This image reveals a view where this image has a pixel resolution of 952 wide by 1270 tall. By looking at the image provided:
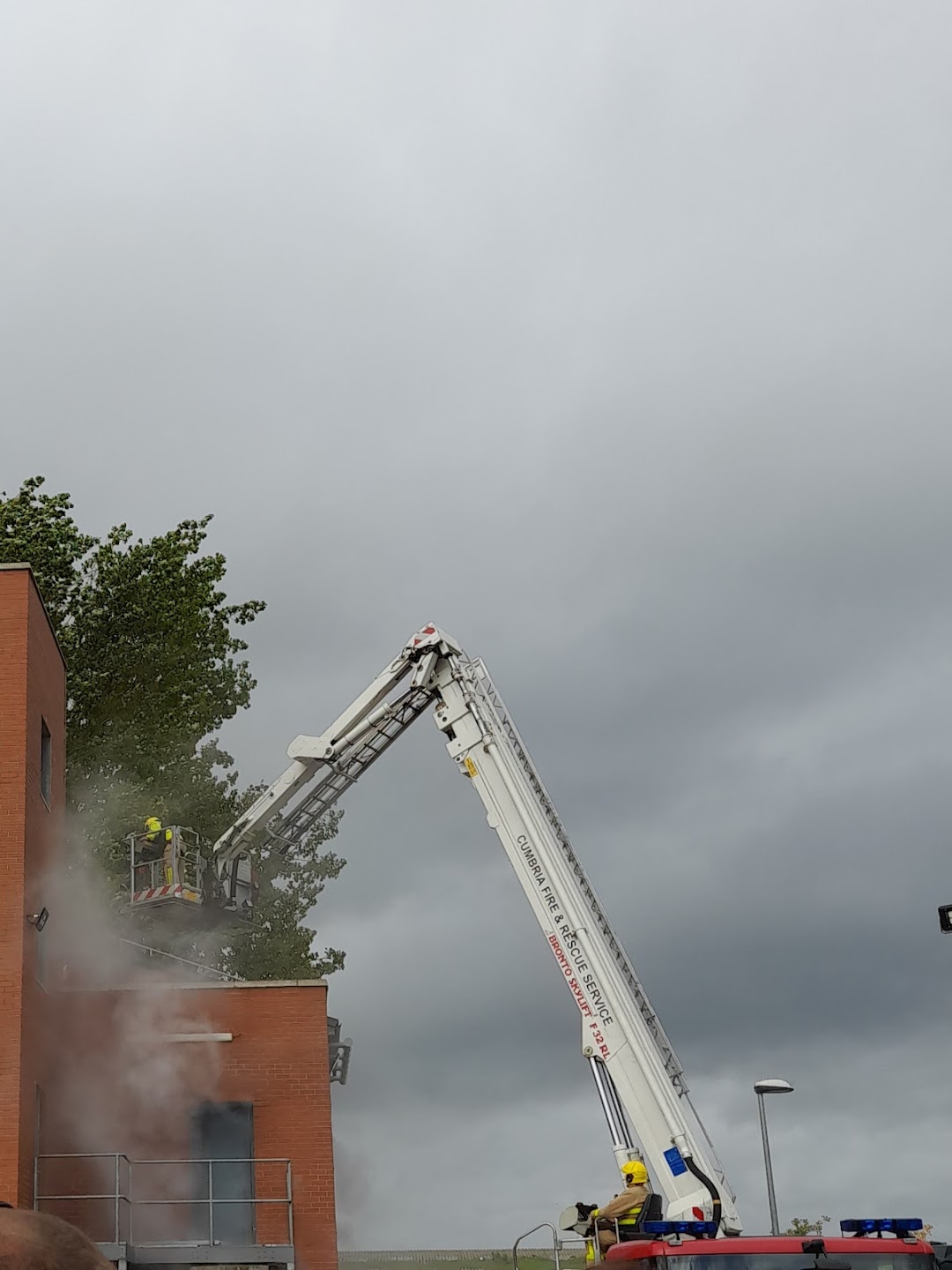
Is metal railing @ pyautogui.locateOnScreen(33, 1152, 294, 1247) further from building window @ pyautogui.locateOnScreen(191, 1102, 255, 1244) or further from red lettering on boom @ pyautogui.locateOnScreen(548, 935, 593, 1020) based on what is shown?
red lettering on boom @ pyautogui.locateOnScreen(548, 935, 593, 1020)

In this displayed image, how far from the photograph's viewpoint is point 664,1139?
1748 cm

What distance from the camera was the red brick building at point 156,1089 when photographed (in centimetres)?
1962

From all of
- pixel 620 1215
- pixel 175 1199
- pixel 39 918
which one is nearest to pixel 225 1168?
pixel 175 1199

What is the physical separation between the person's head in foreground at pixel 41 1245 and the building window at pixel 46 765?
15.5 metres

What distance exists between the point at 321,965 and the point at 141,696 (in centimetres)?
922

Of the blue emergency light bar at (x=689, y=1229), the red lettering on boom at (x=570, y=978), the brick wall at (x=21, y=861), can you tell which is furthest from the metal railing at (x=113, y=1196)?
the blue emergency light bar at (x=689, y=1229)

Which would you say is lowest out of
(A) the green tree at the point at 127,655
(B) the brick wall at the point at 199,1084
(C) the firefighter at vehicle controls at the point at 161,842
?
(B) the brick wall at the point at 199,1084

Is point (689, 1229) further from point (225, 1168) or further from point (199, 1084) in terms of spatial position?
point (199, 1084)

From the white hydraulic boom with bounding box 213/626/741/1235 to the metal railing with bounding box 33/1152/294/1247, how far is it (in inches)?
185

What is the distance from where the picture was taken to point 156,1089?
21891 millimetres

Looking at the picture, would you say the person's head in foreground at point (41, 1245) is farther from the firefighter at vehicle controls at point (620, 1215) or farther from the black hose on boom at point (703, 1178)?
the black hose on boom at point (703, 1178)

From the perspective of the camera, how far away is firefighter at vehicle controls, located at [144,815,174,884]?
2428 cm

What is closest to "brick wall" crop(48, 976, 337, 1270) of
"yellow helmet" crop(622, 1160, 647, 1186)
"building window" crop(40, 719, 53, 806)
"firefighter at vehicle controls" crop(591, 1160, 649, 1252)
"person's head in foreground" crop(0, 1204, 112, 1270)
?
"building window" crop(40, 719, 53, 806)

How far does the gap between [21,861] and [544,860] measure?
20.8ft
